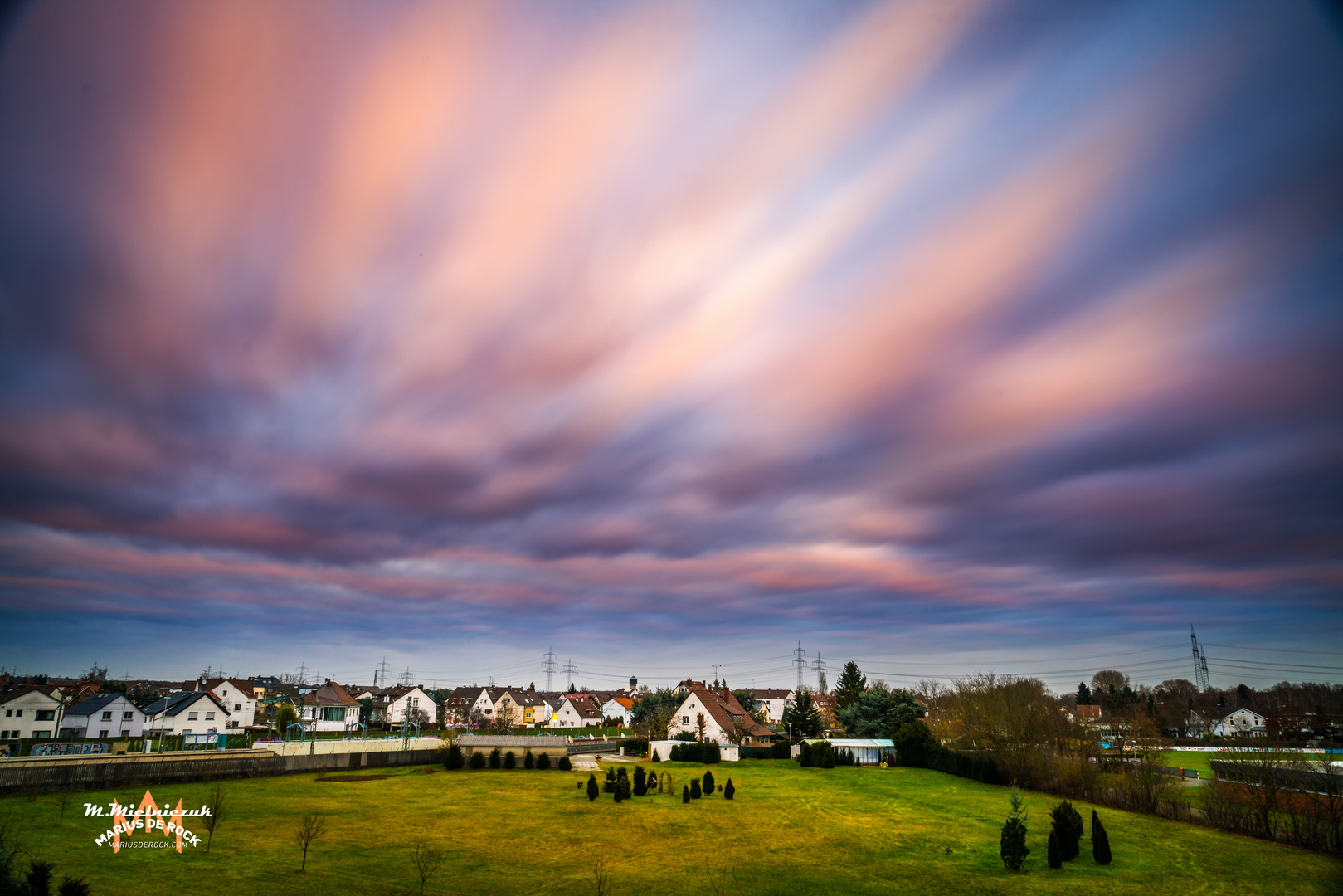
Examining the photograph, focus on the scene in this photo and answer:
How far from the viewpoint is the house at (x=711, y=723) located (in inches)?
3086

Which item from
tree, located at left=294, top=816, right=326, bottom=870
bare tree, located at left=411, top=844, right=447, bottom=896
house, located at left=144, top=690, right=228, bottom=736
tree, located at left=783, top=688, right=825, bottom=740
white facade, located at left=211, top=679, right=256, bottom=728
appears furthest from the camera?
white facade, located at left=211, top=679, right=256, bottom=728

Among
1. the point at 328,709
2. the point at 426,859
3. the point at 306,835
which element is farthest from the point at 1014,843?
the point at 328,709

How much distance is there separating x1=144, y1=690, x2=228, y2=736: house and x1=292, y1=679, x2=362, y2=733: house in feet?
31.3

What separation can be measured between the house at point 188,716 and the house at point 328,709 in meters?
9.54

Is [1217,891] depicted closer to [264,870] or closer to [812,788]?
[812,788]

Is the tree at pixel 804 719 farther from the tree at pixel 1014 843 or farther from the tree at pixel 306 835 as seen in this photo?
the tree at pixel 306 835

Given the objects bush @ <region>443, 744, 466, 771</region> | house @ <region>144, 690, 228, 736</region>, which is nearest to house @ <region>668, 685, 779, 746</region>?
bush @ <region>443, 744, 466, 771</region>

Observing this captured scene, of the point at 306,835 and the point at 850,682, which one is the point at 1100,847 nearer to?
the point at 306,835

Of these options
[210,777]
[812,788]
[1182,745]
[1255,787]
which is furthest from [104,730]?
[1182,745]

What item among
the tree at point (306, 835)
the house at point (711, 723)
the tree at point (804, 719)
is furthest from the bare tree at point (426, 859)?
the tree at point (804, 719)

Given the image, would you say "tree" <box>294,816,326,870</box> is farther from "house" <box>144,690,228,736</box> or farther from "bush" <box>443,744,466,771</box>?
"house" <box>144,690,228,736</box>

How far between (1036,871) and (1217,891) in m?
5.34

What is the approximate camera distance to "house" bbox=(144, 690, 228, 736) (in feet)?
237

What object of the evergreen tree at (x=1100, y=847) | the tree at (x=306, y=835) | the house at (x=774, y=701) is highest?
the tree at (x=306, y=835)
